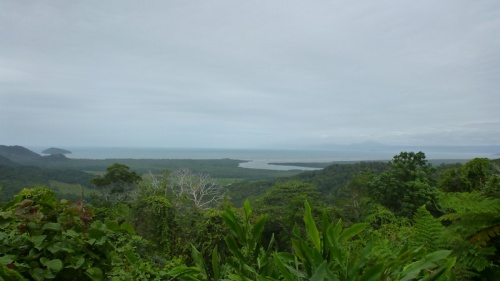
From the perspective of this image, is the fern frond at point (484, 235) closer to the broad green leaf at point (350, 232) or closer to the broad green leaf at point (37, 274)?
the broad green leaf at point (350, 232)

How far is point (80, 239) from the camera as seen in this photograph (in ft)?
3.50

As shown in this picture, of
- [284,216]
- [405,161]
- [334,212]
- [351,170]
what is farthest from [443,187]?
[351,170]

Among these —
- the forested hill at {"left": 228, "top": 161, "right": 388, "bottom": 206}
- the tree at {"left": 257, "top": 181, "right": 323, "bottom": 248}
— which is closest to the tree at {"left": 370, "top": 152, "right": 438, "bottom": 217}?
the tree at {"left": 257, "top": 181, "right": 323, "bottom": 248}

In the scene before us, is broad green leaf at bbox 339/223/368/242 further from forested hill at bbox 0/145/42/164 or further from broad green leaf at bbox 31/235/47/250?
forested hill at bbox 0/145/42/164

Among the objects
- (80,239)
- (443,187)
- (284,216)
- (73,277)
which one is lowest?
(284,216)

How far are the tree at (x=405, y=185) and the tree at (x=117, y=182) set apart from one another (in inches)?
458

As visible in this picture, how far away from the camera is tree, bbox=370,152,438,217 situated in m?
14.5

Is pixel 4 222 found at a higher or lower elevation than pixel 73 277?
higher

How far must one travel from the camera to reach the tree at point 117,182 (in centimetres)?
1552

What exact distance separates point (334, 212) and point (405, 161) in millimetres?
5073

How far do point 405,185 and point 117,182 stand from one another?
1372 centimetres

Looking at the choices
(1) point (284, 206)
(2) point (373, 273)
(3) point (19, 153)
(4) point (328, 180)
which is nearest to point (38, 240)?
(2) point (373, 273)

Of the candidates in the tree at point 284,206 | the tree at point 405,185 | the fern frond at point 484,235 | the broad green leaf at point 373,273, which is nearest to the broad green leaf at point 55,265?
the broad green leaf at point 373,273

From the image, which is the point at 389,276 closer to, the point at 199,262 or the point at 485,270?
the point at 199,262
